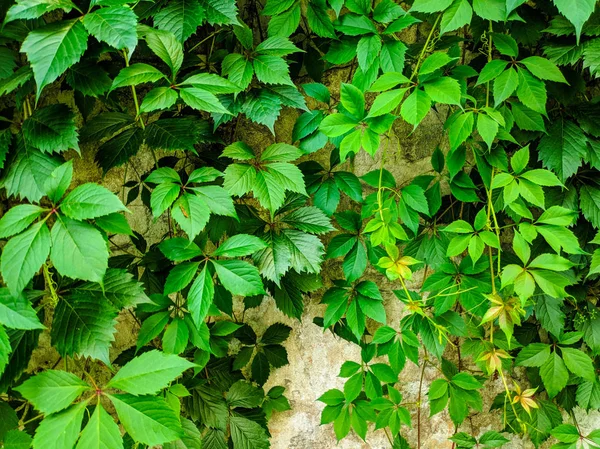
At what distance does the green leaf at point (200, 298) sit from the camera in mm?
1088

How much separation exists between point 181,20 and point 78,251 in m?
0.56

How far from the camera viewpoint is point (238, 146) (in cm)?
123

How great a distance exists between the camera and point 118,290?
1.08 metres

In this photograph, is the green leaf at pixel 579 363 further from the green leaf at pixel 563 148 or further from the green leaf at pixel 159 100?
the green leaf at pixel 159 100

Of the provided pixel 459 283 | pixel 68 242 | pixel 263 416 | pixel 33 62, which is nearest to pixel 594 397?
pixel 459 283

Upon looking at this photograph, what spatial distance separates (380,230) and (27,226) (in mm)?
775

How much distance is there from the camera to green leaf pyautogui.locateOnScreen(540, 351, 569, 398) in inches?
54.9

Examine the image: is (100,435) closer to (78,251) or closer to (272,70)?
(78,251)

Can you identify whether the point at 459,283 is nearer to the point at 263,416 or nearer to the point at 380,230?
the point at 380,230

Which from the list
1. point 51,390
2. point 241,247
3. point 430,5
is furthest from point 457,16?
point 51,390

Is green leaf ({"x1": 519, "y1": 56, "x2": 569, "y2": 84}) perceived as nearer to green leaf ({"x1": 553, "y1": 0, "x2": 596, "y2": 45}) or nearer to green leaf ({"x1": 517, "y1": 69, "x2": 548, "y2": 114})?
green leaf ({"x1": 517, "y1": 69, "x2": 548, "y2": 114})

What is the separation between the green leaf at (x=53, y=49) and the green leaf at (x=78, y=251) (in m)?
0.25

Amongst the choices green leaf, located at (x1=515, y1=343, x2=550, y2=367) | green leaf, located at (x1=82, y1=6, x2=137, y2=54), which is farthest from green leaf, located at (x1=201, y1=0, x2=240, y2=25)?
green leaf, located at (x1=515, y1=343, x2=550, y2=367)

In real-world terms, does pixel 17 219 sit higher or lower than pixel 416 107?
lower
